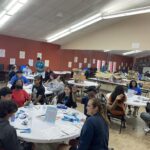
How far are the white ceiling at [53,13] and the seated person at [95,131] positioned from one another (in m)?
5.46

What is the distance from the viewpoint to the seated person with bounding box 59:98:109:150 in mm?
2244

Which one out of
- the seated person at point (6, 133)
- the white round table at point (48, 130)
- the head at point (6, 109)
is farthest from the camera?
the white round table at point (48, 130)

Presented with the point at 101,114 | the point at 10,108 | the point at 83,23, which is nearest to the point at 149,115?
the point at 101,114

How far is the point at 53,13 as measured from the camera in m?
8.30

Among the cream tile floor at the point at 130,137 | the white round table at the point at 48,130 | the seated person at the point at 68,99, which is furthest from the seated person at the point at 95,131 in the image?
the seated person at the point at 68,99

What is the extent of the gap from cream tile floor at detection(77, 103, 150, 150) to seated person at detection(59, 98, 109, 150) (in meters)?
1.91

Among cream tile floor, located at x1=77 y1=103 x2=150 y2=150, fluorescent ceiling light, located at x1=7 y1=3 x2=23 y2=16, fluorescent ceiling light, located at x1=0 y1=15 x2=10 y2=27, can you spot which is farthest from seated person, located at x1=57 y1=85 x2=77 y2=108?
fluorescent ceiling light, located at x1=0 y1=15 x2=10 y2=27

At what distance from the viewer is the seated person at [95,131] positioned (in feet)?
7.36

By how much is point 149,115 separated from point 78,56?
34.2 ft

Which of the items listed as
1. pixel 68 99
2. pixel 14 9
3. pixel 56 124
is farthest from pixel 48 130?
pixel 14 9

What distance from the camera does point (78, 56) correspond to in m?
15.1

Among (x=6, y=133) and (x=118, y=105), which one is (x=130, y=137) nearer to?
(x=118, y=105)

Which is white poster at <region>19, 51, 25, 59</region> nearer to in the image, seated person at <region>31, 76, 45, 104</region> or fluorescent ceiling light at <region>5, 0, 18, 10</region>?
fluorescent ceiling light at <region>5, 0, 18, 10</region>

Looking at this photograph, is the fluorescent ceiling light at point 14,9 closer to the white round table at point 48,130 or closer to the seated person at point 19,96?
the seated person at point 19,96
